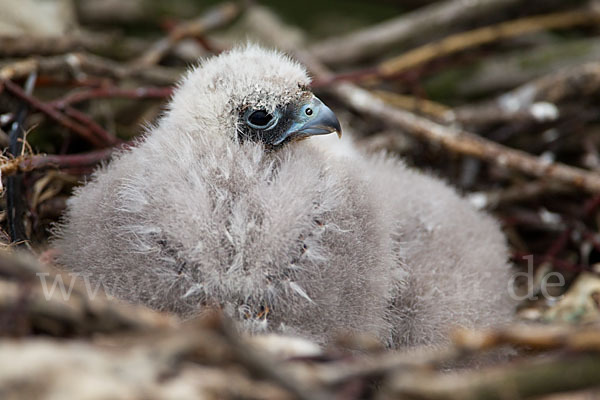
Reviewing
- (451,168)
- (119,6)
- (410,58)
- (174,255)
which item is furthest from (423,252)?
(119,6)

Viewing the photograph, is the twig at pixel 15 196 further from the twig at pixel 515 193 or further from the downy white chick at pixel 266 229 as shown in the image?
the twig at pixel 515 193

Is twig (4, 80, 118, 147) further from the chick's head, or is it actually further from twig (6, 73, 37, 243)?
the chick's head

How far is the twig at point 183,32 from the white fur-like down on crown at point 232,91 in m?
0.94

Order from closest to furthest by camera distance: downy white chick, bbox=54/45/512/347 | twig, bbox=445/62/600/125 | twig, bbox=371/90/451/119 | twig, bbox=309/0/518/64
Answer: downy white chick, bbox=54/45/512/347, twig, bbox=445/62/600/125, twig, bbox=371/90/451/119, twig, bbox=309/0/518/64

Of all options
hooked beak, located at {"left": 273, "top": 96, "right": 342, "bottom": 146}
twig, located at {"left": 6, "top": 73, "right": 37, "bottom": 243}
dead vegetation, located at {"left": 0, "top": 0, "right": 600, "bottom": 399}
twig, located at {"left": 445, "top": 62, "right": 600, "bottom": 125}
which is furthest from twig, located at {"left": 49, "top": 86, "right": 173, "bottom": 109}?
twig, located at {"left": 445, "top": 62, "right": 600, "bottom": 125}

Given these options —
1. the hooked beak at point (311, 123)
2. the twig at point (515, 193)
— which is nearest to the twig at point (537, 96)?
the twig at point (515, 193)

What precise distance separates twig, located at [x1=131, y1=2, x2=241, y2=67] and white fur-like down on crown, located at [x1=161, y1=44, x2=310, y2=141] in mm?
940

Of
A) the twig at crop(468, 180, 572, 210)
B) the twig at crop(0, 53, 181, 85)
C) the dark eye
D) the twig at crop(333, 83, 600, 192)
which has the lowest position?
the twig at crop(468, 180, 572, 210)

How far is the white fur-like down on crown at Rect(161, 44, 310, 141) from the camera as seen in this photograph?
137 centimetres

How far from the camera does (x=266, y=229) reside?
118 cm

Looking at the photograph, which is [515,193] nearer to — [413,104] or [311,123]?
[413,104]

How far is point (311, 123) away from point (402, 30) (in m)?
1.44

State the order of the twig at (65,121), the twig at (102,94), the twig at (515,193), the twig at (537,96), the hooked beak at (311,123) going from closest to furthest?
1. the hooked beak at (311,123)
2. the twig at (65,121)
3. the twig at (102,94)
4. the twig at (515,193)
5. the twig at (537,96)

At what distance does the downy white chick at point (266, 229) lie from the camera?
3.86 feet
